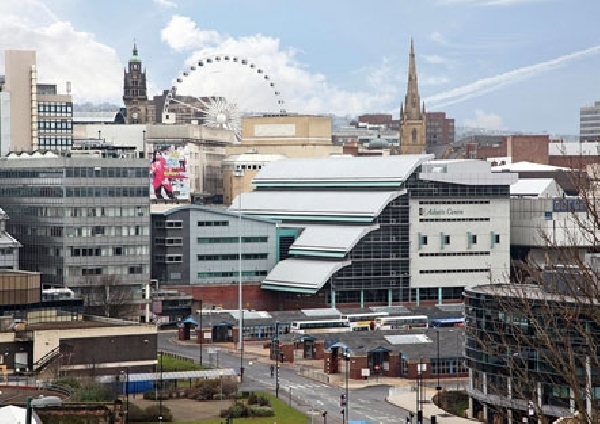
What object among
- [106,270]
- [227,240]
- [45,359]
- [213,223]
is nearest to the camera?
[45,359]

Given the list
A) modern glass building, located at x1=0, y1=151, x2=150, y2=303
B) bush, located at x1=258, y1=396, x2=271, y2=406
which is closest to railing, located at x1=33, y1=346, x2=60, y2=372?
bush, located at x1=258, y1=396, x2=271, y2=406

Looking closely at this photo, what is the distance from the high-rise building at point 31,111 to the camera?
19262 cm

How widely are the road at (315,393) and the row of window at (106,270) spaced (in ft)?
58.0

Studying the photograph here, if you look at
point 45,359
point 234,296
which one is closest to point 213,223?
point 234,296

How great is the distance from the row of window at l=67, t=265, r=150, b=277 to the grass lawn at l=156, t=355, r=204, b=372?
27363mm

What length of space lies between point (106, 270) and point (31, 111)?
56.5 metres

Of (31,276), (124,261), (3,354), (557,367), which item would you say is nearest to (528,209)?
(124,261)

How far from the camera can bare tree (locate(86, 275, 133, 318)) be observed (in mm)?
136675

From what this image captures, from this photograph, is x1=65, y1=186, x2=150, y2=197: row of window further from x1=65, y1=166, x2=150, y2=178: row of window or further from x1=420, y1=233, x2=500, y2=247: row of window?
x1=420, y1=233, x2=500, y2=247: row of window

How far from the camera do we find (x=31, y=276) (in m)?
109

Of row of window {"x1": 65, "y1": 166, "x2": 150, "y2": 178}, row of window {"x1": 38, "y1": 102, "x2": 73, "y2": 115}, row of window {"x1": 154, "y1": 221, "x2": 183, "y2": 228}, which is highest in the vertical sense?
row of window {"x1": 38, "y1": 102, "x2": 73, "y2": 115}

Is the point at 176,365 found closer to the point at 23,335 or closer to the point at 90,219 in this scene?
the point at 23,335

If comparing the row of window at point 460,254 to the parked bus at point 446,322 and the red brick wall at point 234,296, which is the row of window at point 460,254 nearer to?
the red brick wall at point 234,296

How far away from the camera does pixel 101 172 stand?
468ft
